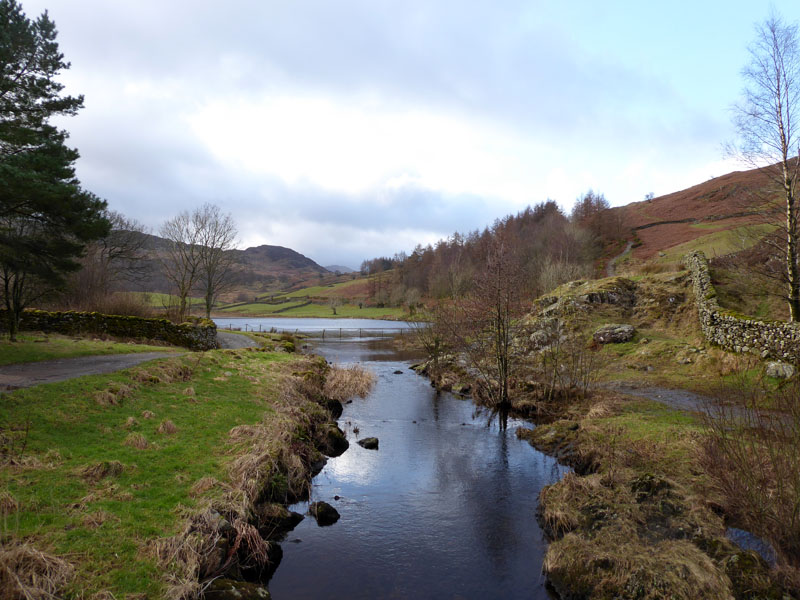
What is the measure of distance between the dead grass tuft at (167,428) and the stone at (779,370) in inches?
764

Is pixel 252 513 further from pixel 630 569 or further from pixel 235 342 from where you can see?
pixel 235 342

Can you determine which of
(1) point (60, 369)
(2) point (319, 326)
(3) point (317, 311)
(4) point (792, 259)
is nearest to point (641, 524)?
(4) point (792, 259)

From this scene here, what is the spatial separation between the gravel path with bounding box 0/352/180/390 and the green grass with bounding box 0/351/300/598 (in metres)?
1.14

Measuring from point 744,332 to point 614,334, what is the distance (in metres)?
7.51

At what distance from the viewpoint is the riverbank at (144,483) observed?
5.10m

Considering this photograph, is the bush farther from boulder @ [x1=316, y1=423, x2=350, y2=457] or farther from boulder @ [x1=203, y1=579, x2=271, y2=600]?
boulder @ [x1=316, y1=423, x2=350, y2=457]

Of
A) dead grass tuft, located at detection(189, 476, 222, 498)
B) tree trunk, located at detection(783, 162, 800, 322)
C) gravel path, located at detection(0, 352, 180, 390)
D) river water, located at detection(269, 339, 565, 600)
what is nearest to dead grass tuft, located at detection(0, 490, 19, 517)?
dead grass tuft, located at detection(189, 476, 222, 498)

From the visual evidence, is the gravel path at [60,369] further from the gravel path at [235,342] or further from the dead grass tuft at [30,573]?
the gravel path at [235,342]

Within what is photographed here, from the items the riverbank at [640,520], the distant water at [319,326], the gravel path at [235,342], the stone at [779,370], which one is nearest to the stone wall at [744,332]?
the stone at [779,370]

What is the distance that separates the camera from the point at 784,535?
219 inches

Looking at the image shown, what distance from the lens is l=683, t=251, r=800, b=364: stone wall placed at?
14.9 m

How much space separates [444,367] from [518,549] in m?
18.6

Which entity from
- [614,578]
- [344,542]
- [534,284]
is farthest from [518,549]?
[534,284]

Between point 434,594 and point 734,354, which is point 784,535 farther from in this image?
point 734,354
